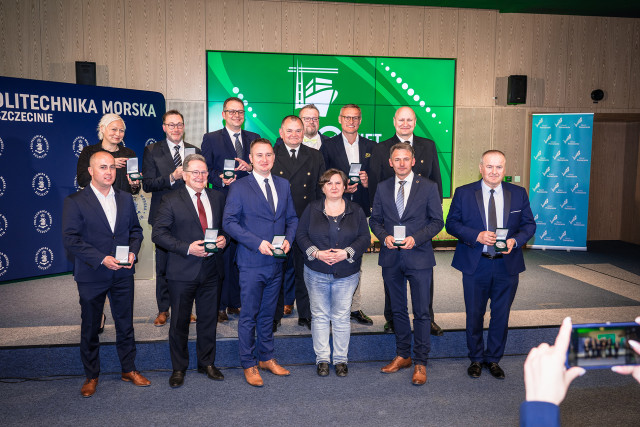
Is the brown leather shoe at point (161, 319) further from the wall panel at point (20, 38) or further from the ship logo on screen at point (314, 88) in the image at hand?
the wall panel at point (20, 38)

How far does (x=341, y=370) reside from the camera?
13.2ft

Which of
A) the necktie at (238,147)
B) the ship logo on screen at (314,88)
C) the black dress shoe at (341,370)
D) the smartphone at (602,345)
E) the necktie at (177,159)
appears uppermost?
the ship logo on screen at (314,88)

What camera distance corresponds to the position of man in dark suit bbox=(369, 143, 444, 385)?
12.7 ft

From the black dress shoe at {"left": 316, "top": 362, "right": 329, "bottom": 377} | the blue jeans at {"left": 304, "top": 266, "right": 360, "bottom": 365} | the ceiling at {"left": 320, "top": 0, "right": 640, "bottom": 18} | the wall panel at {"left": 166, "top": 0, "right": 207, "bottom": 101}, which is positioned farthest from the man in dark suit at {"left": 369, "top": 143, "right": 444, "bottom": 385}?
the ceiling at {"left": 320, "top": 0, "right": 640, "bottom": 18}

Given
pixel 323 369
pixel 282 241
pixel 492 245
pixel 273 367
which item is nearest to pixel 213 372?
pixel 273 367

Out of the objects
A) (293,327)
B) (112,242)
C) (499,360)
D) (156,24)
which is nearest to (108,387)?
(112,242)

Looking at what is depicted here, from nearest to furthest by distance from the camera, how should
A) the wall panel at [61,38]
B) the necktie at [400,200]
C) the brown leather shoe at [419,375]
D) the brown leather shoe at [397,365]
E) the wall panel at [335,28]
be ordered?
the brown leather shoe at [419,375], the necktie at [400,200], the brown leather shoe at [397,365], the wall panel at [61,38], the wall panel at [335,28]

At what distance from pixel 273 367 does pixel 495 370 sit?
5.49ft

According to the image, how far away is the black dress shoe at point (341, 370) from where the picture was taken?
4.01 m

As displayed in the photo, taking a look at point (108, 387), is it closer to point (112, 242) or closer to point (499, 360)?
point (112, 242)

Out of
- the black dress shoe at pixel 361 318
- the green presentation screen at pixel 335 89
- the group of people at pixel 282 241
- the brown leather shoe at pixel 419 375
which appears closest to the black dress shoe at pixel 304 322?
the group of people at pixel 282 241

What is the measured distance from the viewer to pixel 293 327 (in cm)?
452

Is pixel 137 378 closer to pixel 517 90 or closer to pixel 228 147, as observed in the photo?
pixel 228 147

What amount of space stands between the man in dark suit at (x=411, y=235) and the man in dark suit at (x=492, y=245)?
0.25 meters
